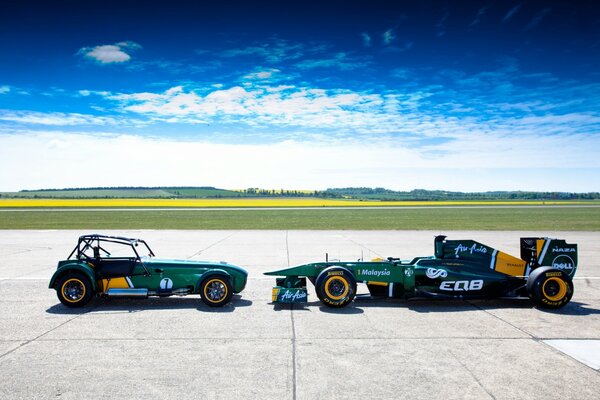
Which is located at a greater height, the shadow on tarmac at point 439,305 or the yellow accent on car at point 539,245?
the yellow accent on car at point 539,245

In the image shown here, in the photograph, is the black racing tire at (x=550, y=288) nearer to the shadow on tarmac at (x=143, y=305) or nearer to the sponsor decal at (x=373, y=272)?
the sponsor decal at (x=373, y=272)

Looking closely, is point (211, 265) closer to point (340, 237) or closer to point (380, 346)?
point (380, 346)

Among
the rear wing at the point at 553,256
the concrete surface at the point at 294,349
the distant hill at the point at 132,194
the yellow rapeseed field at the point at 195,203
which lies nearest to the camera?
the concrete surface at the point at 294,349

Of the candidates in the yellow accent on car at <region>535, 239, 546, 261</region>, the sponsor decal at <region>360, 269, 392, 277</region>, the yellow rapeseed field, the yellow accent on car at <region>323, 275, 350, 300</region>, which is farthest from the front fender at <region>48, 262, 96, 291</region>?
the yellow rapeseed field

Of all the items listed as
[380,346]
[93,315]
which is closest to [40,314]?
[93,315]

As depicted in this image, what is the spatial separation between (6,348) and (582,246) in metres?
21.6

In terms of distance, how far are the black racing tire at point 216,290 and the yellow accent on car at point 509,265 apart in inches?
224

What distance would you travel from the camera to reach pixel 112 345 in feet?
20.5

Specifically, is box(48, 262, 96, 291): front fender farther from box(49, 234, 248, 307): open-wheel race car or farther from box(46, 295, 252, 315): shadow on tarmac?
box(46, 295, 252, 315): shadow on tarmac

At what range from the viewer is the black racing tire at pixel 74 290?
27.2 ft

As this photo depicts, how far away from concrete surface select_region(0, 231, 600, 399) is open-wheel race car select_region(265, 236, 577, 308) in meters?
0.30

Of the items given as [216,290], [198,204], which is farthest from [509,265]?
[198,204]

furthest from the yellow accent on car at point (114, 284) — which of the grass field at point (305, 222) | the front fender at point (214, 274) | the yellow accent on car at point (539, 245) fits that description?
the grass field at point (305, 222)

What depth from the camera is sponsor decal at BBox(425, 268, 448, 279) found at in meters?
8.58
